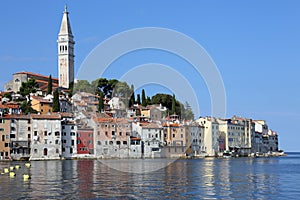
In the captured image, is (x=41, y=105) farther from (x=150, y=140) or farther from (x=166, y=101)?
(x=166, y=101)

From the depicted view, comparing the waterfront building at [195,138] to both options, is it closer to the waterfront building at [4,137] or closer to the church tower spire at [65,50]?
the waterfront building at [4,137]

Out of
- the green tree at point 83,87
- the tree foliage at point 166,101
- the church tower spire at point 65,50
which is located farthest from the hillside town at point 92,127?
the green tree at point 83,87

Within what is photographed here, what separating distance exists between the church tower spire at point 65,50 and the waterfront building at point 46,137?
45.3 metres

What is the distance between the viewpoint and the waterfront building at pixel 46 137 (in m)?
76.1

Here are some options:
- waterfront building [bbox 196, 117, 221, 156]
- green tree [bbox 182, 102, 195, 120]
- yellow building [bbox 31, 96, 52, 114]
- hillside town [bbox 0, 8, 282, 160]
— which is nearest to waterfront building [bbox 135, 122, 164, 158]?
hillside town [bbox 0, 8, 282, 160]

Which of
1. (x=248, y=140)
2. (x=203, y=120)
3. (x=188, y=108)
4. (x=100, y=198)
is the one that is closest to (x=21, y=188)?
(x=100, y=198)

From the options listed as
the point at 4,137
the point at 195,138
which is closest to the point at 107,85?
the point at 195,138

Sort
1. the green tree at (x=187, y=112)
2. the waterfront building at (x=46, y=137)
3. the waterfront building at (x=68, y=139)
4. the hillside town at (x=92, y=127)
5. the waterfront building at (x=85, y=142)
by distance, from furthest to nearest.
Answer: the green tree at (x=187, y=112)
the waterfront building at (x=85, y=142)
the waterfront building at (x=68, y=139)
the hillside town at (x=92, y=127)
the waterfront building at (x=46, y=137)

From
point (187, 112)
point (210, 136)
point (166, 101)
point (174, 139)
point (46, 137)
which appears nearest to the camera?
point (46, 137)

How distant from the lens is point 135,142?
8619 cm

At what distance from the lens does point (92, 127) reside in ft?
269

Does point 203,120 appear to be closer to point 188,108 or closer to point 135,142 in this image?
point 188,108

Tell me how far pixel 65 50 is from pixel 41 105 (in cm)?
3750

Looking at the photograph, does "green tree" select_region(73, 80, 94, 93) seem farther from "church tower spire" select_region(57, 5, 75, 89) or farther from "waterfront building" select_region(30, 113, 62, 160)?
"waterfront building" select_region(30, 113, 62, 160)
